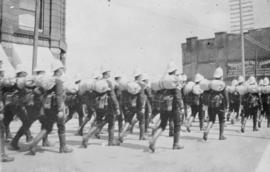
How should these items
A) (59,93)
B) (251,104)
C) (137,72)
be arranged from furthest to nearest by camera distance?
(251,104) → (137,72) → (59,93)

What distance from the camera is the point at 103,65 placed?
31.4 ft

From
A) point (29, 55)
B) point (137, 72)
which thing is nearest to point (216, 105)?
point (137, 72)

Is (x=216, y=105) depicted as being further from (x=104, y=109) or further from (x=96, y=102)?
(x=96, y=102)

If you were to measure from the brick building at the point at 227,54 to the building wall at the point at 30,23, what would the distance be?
1032 inches

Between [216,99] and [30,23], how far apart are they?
15.9m

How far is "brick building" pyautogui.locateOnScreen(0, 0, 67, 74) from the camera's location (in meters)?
20.5

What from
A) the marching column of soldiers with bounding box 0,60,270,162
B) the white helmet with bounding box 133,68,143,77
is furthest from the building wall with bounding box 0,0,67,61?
the white helmet with bounding box 133,68,143,77

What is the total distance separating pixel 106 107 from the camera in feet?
30.2

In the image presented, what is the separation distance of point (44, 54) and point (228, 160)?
1697 cm

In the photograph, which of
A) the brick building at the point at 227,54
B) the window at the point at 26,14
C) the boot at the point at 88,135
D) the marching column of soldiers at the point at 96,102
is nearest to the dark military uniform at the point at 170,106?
the marching column of soldiers at the point at 96,102

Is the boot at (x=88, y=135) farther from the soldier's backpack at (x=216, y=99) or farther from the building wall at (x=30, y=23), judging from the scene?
the building wall at (x=30, y=23)

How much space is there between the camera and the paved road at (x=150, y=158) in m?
6.44

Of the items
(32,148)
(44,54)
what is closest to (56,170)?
(32,148)

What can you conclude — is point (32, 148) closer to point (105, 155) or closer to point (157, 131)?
point (105, 155)
